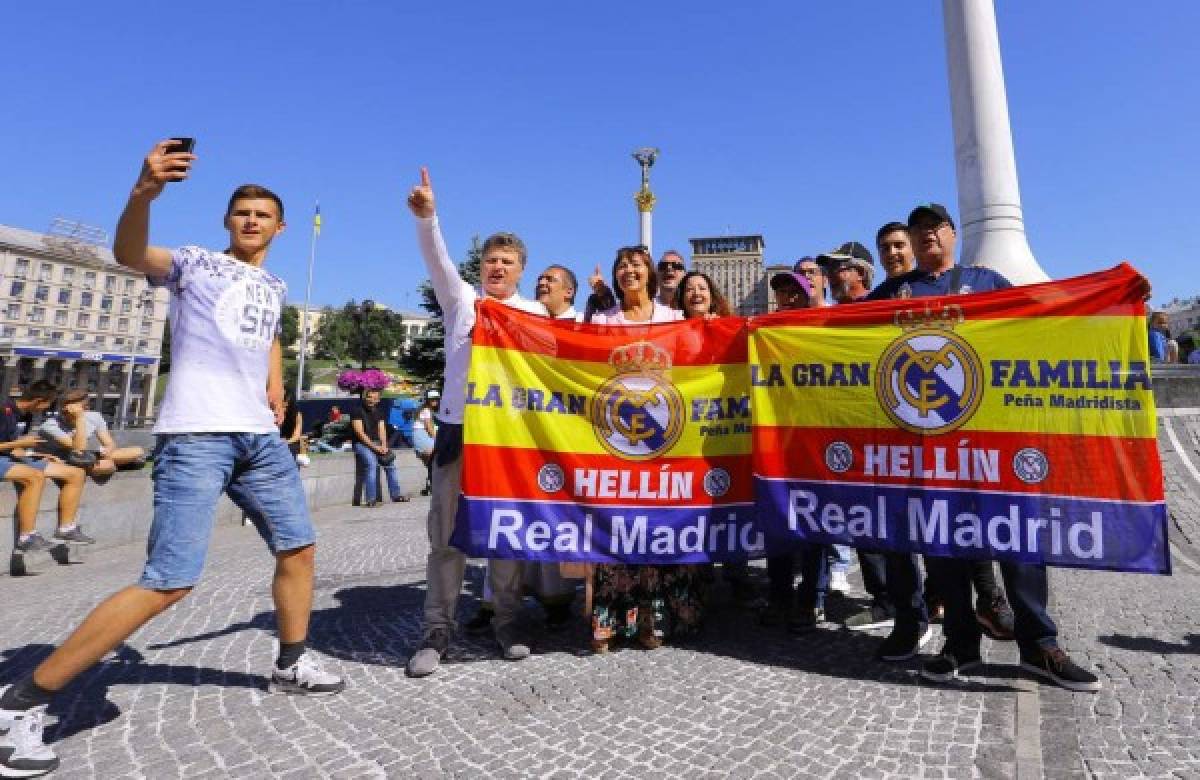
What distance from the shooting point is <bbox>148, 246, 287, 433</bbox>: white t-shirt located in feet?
8.79

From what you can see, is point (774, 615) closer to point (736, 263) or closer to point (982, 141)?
point (982, 141)

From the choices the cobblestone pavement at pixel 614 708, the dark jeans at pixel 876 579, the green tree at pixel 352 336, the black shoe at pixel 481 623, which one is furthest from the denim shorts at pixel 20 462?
the green tree at pixel 352 336

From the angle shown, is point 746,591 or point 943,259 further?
point 746,591

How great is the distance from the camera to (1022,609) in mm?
3127

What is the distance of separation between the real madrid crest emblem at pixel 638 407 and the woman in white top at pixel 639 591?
279mm

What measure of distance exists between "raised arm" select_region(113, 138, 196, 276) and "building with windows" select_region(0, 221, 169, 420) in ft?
284

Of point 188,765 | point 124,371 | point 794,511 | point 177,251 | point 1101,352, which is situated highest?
point 124,371

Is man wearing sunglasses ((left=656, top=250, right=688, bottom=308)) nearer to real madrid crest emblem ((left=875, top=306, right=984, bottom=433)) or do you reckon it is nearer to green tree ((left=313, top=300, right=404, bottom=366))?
real madrid crest emblem ((left=875, top=306, right=984, bottom=433))

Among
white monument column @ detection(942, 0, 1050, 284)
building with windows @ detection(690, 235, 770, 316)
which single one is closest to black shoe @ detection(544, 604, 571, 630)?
white monument column @ detection(942, 0, 1050, 284)

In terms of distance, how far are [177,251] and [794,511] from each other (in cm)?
329

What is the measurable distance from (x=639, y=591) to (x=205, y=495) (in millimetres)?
2284

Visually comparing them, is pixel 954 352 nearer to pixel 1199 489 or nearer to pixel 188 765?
pixel 188 765

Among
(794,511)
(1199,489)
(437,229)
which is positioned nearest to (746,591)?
(794,511)

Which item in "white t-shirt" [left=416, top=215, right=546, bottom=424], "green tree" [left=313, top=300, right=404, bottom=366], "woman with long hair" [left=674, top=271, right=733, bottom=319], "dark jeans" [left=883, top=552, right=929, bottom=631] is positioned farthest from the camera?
"green tree" [left=313, top=300, right=404, bottom=366]
